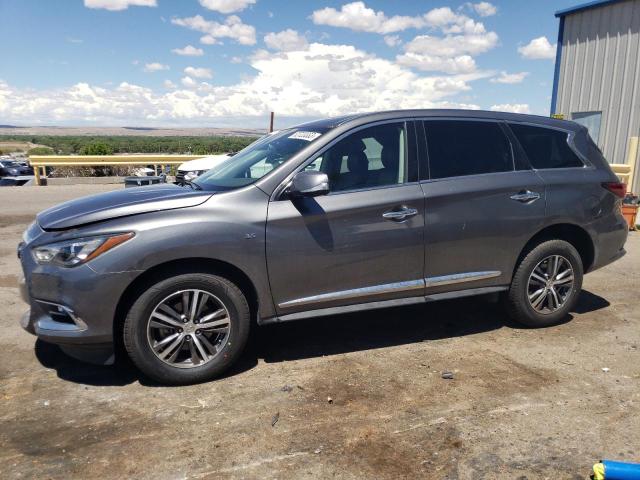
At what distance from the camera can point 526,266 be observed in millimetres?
4766

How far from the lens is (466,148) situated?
15.2ft

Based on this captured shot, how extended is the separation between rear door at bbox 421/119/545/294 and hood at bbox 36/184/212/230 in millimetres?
1827

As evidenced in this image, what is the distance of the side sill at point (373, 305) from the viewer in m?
4.05

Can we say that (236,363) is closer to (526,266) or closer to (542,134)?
(526,266)

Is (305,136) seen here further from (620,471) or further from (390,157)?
(620,471)

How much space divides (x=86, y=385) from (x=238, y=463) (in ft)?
5.02

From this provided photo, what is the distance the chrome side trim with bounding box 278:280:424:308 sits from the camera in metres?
4.04

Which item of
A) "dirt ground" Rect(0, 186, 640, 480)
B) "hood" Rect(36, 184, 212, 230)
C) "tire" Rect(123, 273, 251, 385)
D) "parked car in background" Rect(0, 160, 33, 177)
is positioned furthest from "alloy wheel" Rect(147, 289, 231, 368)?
"parked car in background" Rect(0, 160, 33, 177)

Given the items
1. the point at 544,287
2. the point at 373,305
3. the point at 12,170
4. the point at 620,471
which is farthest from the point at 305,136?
the point at 12,170

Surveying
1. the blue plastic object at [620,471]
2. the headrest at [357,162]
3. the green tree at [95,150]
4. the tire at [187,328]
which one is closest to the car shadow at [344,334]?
the tire at [187,328]

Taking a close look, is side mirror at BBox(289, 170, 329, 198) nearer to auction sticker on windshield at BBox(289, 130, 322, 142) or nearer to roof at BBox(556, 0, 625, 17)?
auction sticker on windshield at BBox(289, 130, 322, 142)

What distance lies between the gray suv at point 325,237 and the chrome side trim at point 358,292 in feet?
0.04

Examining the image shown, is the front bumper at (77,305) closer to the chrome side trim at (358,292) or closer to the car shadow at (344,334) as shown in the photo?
the car shadow at (344,334)

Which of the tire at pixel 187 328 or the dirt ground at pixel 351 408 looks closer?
the dirt ground at pixel 351 408
